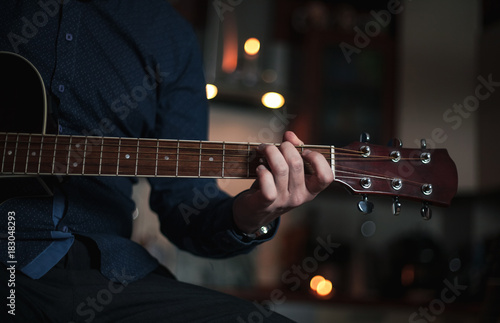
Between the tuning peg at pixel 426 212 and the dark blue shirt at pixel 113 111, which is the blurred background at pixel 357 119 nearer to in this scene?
the dark blue shirt at pixel 113 111

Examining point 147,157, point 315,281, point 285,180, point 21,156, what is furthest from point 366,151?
point 315,281

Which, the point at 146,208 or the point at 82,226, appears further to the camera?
the point at 146,208

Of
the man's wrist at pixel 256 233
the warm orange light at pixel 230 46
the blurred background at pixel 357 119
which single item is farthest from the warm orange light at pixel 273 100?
the man's wrist at pixel 256 233

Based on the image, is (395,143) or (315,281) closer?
(395,143)

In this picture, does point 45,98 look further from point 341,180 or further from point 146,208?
point 146,208

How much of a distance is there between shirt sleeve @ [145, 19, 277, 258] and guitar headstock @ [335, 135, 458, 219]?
0.18m

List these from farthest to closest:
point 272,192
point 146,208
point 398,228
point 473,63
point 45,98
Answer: point 398,228 → point 473,63 → point 146,208 → point 45,98 → point 272,192

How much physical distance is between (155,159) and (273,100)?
1.76 metres

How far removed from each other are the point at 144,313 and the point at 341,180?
0.38 m

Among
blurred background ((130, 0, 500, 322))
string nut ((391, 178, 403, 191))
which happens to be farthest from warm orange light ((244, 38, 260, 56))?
string nut ((391, 178, 403, 191))

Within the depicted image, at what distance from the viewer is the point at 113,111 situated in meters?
0.92

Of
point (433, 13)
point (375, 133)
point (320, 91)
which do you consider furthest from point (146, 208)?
point (433, 13)

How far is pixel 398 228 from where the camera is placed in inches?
112

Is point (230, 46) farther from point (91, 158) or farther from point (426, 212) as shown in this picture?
point (426, 212)
